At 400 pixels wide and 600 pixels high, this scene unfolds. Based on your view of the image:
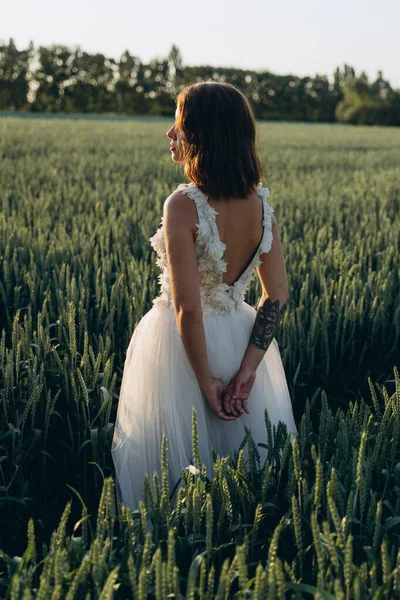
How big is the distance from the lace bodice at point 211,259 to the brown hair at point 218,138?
5 cm

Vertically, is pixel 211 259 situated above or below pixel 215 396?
above

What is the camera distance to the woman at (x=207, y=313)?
72.7 inches

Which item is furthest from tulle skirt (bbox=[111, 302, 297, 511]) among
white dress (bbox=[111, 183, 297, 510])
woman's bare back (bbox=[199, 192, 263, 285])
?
woman's bare back (bbox=[199, 192, 263, 285])

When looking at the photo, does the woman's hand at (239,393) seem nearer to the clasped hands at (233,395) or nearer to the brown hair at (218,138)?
the clasped hands at (233,395)

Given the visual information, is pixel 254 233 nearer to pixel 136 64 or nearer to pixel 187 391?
pixel 187 391

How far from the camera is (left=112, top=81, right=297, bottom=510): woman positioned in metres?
1.85

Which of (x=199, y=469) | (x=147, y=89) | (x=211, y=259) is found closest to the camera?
(x=199, y=469)

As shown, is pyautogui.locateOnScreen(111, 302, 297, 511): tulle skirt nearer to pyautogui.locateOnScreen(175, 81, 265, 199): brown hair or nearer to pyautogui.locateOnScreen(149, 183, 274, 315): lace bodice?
pyautogui.locateOnScreen(149, 183, 274, 315): lace bodice


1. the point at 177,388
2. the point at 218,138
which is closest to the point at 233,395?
the point at 177,388

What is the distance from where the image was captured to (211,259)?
6.34ft

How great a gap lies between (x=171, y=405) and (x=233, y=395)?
0.18 m

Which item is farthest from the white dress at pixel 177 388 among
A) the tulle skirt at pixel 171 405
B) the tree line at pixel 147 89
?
the tree line at pixel 147 89

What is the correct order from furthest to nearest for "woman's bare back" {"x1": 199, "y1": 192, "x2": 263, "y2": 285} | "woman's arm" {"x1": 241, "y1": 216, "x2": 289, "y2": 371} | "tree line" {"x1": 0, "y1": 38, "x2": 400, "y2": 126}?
"tree line" {"x1": 0, "y1": 38, "x2": 400, "y2": 126} < "woman's arm" {"x1": 241, "y1": 216, "x2": 289, "y2": 371} < "woman's bare back" {"x1": 199, "y1": 192, "x2": 263, "y2": 285}

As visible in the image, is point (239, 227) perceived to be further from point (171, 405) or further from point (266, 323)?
point (171, 405)
